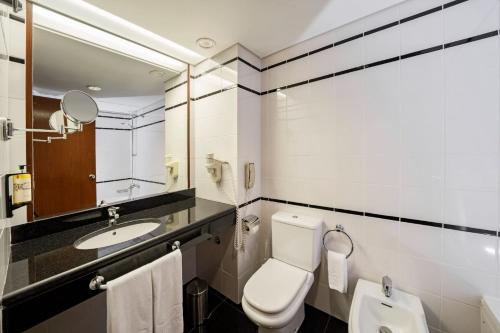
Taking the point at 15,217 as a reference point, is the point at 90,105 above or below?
above

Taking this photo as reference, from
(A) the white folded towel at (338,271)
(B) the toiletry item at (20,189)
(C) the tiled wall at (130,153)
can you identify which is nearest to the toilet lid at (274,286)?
(A) the white folded towel at (338,271)

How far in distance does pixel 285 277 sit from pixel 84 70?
1.93 m

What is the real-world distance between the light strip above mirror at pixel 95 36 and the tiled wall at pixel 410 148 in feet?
3.70

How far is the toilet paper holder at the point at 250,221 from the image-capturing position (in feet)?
5.49

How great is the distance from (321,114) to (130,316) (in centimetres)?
167

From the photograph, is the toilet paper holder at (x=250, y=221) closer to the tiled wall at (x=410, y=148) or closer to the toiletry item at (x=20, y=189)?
the tiled wall at (x=410, y=148)

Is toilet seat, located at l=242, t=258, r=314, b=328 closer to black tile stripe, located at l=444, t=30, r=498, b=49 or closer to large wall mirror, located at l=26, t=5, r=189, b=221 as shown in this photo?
large wall mirror, located at l=26, t=5, r=189, b=221

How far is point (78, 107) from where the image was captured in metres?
1.14

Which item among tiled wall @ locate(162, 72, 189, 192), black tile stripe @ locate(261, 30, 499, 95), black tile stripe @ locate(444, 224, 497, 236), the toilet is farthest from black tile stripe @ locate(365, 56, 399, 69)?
tiled wall @ locate(162, 72, 189, 192)

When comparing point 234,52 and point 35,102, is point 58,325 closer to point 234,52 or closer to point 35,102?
point 35,102

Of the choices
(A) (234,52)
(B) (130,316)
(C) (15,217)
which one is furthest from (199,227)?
(A) (234,52)

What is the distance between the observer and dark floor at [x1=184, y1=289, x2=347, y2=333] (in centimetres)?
144

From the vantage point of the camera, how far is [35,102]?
1.06m

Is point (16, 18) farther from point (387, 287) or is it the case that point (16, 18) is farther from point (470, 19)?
point (387, 287)
